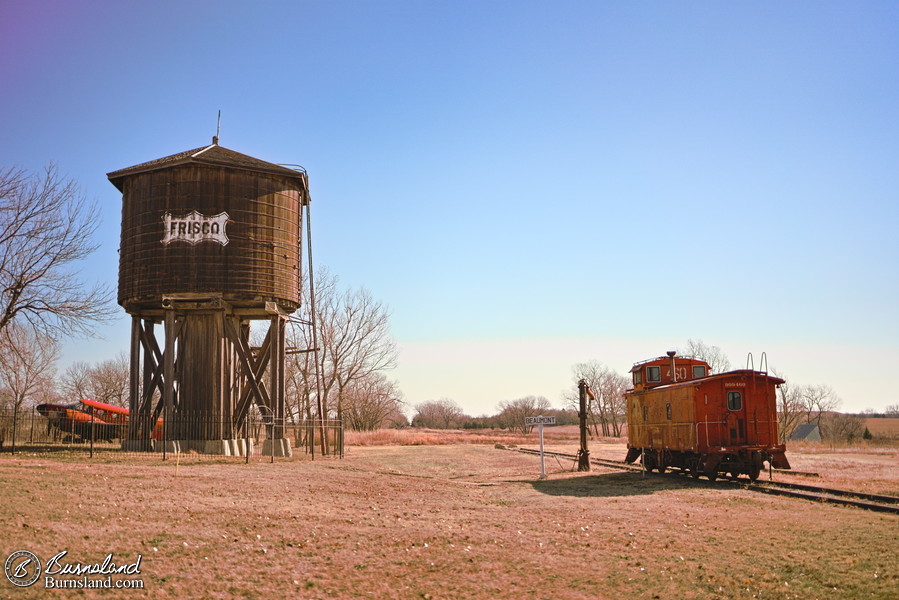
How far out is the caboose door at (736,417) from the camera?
23.9 metres

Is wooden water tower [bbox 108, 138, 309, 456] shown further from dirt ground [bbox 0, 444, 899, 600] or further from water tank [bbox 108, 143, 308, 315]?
dirt ground [bbox 0, 444, 899, 600]

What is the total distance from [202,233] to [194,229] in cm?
34

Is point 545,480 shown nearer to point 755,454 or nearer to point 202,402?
point 755,454

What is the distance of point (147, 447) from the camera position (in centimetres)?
2708

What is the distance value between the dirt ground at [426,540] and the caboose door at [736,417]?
4.90 metres

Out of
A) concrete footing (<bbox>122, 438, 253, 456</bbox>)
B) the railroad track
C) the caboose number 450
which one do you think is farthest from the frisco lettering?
the railroad track

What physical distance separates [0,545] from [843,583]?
10552mm

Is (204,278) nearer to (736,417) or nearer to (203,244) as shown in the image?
(203,244)

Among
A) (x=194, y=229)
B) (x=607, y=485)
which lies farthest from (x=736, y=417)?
(x=194, y=229)

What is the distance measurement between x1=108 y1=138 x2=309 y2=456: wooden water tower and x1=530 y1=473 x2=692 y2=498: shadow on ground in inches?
428

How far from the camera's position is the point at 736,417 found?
78.7ft

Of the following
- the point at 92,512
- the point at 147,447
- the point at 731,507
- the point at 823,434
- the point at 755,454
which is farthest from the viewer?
the point at 823,434

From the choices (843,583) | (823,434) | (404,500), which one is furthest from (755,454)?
(823,434)

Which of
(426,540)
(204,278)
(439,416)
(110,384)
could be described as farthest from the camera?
(439,416)
